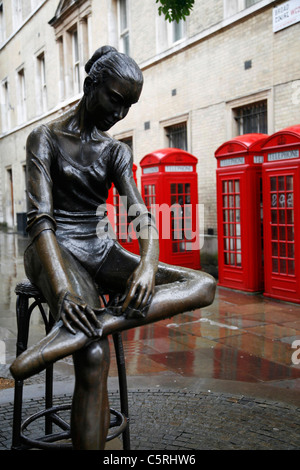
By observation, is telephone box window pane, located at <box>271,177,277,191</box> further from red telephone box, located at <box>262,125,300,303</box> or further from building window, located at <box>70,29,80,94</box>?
building window, located at <box>70,29,80,94</box>

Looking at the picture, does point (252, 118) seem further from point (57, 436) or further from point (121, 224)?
point (57, 436)

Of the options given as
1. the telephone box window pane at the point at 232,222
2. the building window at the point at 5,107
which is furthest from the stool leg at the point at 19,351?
the building window at the point at 5,107

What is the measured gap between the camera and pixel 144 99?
14.3m

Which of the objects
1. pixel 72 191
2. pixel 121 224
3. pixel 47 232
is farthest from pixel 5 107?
pixel 47 232

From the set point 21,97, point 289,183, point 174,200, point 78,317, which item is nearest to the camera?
point 78,317

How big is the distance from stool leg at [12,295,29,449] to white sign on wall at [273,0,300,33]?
26.8 ft

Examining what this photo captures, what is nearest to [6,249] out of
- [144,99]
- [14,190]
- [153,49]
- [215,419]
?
[144,99]

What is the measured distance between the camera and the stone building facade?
9758mm

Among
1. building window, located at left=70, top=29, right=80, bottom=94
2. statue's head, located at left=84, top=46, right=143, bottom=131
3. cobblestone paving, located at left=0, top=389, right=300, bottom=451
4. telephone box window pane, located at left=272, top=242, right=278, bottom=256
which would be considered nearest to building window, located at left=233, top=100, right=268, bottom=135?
telephone box window pane, located at left=272, top=242, right=278, bottom=256

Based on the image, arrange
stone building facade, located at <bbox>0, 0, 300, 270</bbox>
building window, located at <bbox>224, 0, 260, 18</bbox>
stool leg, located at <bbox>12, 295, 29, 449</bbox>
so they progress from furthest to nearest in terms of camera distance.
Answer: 1. building window, located at <bbox>224, 0, 260, 18</bbox>
2. stone building facade, located at <bbox>0, 0, 300, 270</bbox>
3. stool leg, located at <bbox>12, 295, 29, 449</bbox>

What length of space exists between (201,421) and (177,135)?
419 inches

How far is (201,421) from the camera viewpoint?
340 cm

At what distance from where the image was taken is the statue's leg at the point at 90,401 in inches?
86.8
